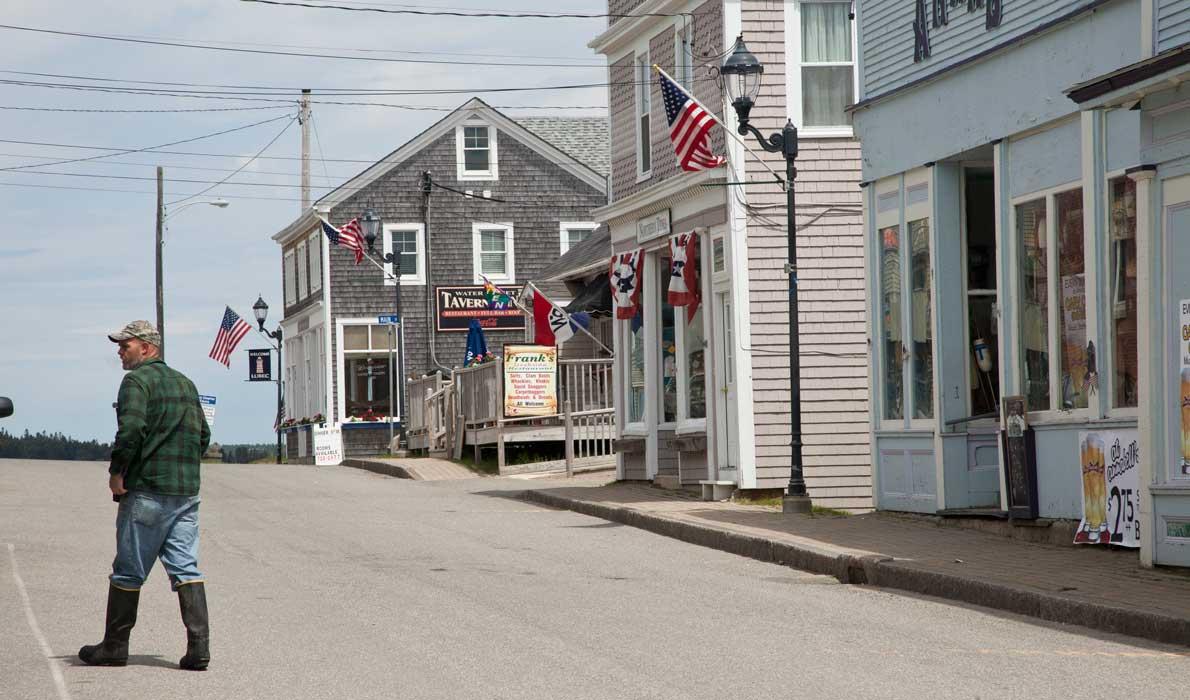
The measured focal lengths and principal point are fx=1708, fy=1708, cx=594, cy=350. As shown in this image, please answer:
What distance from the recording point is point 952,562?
1330cm

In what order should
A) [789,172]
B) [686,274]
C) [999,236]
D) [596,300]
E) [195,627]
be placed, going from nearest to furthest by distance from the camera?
[195,627] → [999,236] → [789,172] → [686,274] → [596,300]

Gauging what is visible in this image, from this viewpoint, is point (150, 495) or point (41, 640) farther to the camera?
point (41, 640)

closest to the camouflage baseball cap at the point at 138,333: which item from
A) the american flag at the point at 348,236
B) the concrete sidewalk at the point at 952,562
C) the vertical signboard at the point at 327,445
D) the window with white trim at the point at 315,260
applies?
the concrete sidewalk at the point at 952,562

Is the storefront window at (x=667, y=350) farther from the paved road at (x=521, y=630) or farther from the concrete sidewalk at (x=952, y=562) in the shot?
the paved road at (x=521, y=630)

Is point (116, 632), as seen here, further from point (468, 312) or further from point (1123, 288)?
point (468, 312)

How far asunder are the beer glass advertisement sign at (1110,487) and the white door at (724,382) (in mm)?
7229

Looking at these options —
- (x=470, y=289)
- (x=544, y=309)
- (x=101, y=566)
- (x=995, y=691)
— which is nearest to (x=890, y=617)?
(x=995, y=691)

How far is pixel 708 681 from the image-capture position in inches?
340

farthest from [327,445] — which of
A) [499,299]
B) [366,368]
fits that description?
[499,299]

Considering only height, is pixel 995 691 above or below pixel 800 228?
below

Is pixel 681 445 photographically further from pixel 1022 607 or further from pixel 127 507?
pixel 127 507

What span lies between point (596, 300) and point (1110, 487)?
53.4 feet

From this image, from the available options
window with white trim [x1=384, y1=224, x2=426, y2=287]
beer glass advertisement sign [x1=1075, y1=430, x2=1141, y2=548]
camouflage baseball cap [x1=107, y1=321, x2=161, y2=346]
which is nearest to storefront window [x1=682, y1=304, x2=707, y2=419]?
beer glass advertisement sign [x1=1075, y1=430, x2=1141, y2=548]

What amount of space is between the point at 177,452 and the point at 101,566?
18.2 ft
